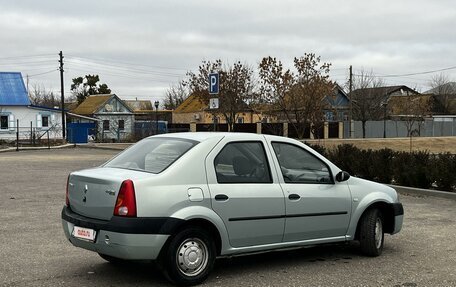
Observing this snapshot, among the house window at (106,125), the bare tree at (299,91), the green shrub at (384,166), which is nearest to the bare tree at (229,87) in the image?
the bare tree at (299,91)

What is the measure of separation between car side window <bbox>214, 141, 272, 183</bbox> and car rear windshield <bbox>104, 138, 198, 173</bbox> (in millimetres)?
372

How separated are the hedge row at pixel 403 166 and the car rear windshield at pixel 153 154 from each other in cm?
919

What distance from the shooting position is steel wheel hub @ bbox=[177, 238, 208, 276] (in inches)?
208

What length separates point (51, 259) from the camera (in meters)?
6.44

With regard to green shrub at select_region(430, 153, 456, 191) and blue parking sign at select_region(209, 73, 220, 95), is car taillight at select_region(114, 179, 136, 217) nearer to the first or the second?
green shrub at select_region(430, 153, 456, 191)

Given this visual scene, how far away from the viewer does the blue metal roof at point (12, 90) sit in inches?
1982

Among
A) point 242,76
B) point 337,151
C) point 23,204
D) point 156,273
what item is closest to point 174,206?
point 156,273

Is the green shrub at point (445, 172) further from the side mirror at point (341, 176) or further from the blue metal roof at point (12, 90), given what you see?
the blue metal roof at point (12, 90)

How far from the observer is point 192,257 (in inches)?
211

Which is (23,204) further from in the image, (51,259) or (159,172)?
(159,172)

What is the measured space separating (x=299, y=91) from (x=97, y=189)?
2024 centimetres

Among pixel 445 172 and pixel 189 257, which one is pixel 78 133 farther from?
pixel 189 257

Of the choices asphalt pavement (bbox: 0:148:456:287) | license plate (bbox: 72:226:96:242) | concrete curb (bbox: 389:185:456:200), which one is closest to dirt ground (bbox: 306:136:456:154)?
concrete curb (bbox: 389:185:456:200)

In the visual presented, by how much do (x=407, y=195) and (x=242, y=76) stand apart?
870 inches
